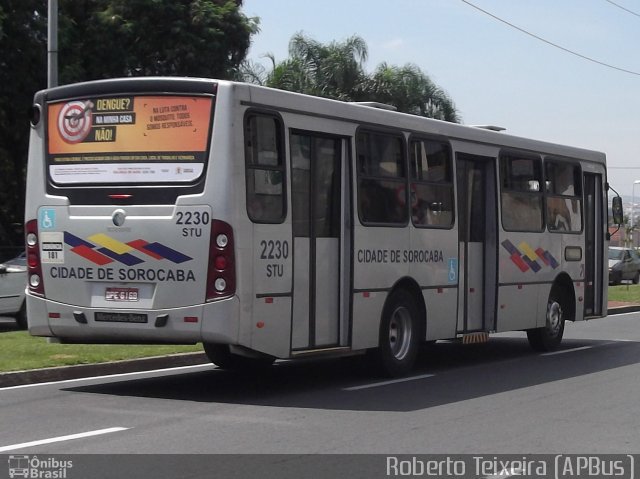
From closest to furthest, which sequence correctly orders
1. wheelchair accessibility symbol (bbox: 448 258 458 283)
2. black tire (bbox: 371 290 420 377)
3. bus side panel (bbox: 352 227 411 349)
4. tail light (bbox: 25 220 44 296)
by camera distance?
1. tail light (bbox: 25 220 44 296)
2. bus side panel (bbox: 352 227 411 349)
3. black tire (bbox: 371 290 420 377)
4. wheelchair accessibility symbol (bbox: 448 258 458 283)

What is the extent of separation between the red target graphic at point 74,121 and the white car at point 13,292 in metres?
9.29

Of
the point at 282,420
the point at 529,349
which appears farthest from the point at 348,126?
the point at 529,349

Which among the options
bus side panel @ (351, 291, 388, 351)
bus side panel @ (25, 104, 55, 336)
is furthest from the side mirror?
bus side panel @ (25, 104, 55, 336)

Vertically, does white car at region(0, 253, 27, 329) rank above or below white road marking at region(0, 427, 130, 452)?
above

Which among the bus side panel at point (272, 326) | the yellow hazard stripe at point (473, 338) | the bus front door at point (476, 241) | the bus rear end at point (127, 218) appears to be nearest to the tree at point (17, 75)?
the bus front door at point (476, 241)

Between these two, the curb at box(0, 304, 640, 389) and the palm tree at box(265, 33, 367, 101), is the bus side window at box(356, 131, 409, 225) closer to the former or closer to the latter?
the curb at box(0, 304, 640, 389)

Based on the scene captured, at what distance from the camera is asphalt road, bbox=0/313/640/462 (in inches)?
349

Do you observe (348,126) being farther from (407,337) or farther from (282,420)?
(282,420)

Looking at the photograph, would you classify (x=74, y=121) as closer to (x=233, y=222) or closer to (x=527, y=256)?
(x=233, y=222)

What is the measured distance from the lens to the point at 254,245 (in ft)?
35.8

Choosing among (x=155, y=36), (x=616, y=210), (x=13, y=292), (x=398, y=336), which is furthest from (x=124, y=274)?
(x=155, y=36)

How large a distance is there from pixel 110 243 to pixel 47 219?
2.77ft

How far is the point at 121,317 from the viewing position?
36.2 ft
